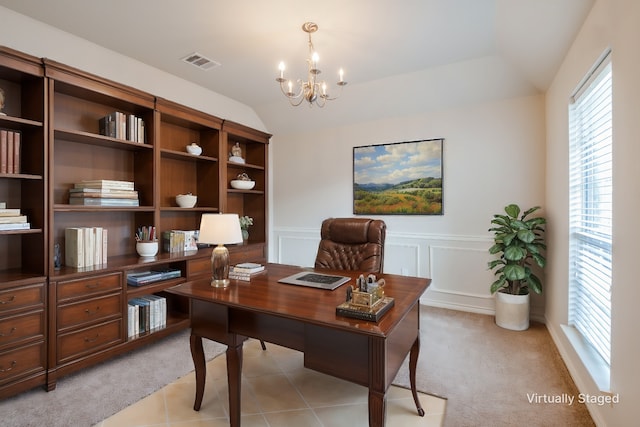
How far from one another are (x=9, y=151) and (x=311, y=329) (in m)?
2.39

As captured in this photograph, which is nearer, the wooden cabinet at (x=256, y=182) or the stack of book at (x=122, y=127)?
the stack of book at (x=122, y=127)

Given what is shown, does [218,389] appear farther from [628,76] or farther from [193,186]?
[628,76]

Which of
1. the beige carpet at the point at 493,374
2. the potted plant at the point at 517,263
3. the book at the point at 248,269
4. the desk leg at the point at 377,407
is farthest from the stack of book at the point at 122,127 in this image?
the potted plant at the point at 517,263

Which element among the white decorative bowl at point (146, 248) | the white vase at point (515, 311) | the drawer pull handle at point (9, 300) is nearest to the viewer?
the drawer pull handle at point (9, 300)

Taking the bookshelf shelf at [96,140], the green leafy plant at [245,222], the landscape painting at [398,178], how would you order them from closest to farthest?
1. the bookshelf shelf at [96,140]
2. the landscape painting at [398,178]
3. the green leafy plant at [245,222]

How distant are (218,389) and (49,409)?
3.24 feet

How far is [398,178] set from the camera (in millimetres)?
4066

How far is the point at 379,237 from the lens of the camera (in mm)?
2639

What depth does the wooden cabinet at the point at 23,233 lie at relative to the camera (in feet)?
6.63

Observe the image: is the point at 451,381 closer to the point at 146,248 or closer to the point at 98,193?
the point at 146,248

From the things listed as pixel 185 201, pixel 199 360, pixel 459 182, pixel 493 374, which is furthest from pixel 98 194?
pixel 459 182

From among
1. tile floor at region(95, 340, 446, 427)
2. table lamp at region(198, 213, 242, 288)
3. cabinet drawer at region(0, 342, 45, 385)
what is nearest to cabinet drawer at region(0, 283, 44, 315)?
cabinet drawer at region(0, 342, 45, 385)

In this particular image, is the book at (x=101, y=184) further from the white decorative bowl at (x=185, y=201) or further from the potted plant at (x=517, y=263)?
the potted plant at (x=517, y=263)

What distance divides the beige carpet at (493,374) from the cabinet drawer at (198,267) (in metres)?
2.12
